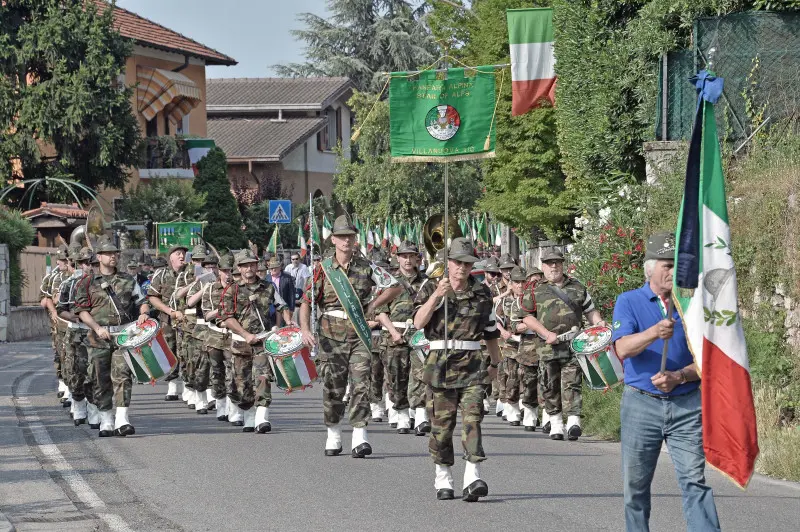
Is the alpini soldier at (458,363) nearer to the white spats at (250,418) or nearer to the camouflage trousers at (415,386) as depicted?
the camouflage trousers at (415,386)

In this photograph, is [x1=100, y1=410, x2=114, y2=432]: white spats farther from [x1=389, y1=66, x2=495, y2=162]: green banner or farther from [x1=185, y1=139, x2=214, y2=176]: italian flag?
[x1=185, y1=139, x2=214, y2=176]: italian flag

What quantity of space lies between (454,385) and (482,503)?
92 cm

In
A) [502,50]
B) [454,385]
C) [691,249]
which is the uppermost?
[502,50]

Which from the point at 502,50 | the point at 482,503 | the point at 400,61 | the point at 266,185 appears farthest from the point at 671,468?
the point at 400,61

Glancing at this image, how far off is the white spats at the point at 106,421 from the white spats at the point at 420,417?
339 centimetres

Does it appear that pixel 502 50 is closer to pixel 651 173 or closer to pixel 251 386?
pixel 651 173

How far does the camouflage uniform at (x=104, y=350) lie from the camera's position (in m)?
15.2

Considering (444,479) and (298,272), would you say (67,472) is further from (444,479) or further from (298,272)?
(298,272)

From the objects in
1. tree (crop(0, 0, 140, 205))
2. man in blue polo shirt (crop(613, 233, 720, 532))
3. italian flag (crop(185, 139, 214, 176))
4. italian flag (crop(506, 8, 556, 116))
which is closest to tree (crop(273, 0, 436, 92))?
italian flag (crop(185, 139, 214, 176))

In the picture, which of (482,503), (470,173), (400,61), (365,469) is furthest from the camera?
(400,61)

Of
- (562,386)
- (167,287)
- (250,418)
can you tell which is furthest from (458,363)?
(167,287)

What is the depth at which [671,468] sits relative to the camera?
12.6m

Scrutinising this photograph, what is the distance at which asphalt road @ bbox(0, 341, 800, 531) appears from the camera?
32.3ft

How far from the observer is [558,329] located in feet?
51.0
